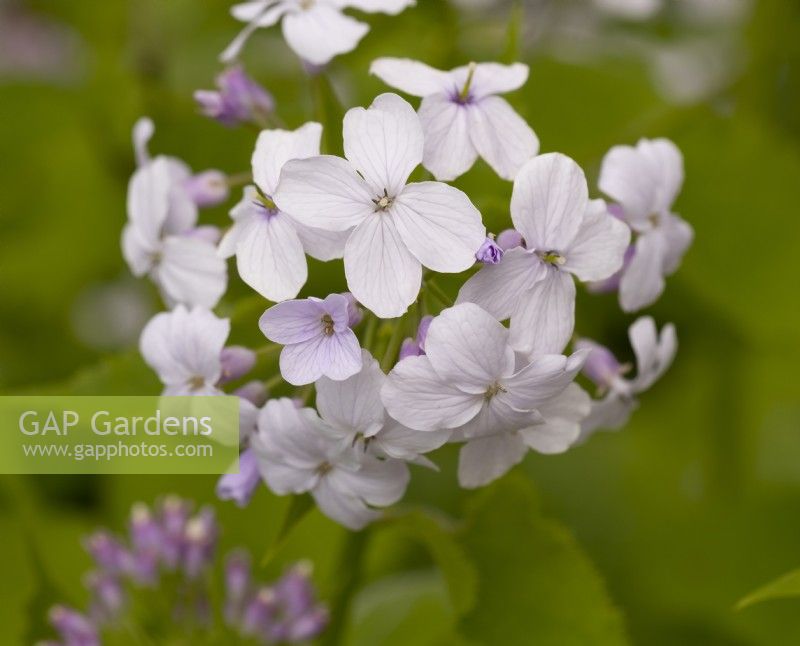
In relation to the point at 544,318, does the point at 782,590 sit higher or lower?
lower

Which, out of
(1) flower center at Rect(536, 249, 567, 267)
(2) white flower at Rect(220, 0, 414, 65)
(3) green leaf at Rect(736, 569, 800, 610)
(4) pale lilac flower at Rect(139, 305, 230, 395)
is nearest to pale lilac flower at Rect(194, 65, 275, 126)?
(2) white flower at Rect(220, 0, 414, 65)

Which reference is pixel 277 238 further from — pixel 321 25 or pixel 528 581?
pixel 528 581

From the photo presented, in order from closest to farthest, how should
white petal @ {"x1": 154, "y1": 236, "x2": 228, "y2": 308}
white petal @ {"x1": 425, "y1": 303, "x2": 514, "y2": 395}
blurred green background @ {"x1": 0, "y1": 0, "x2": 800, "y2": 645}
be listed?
white petal @ {"x1": 425, "y1": 303, "x2": 514, "y2": 395} < white petal @ {"x1": 154, "y1": 236, "x2": 228, "y2": 308} < blurred green background @ {"x1": 0, "y1": 0, "x2": 800, "y2": 645}

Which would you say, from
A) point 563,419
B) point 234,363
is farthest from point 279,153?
point 563,419

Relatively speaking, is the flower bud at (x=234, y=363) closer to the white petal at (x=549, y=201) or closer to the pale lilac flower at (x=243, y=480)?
the pale lilac flower at (x=243, y=480)

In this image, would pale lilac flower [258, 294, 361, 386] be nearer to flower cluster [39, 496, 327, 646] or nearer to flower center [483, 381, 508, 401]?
flower center [483, 381, 508, 401]

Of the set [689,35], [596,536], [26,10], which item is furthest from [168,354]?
[26,10]

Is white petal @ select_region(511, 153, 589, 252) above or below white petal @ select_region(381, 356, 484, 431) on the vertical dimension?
above
